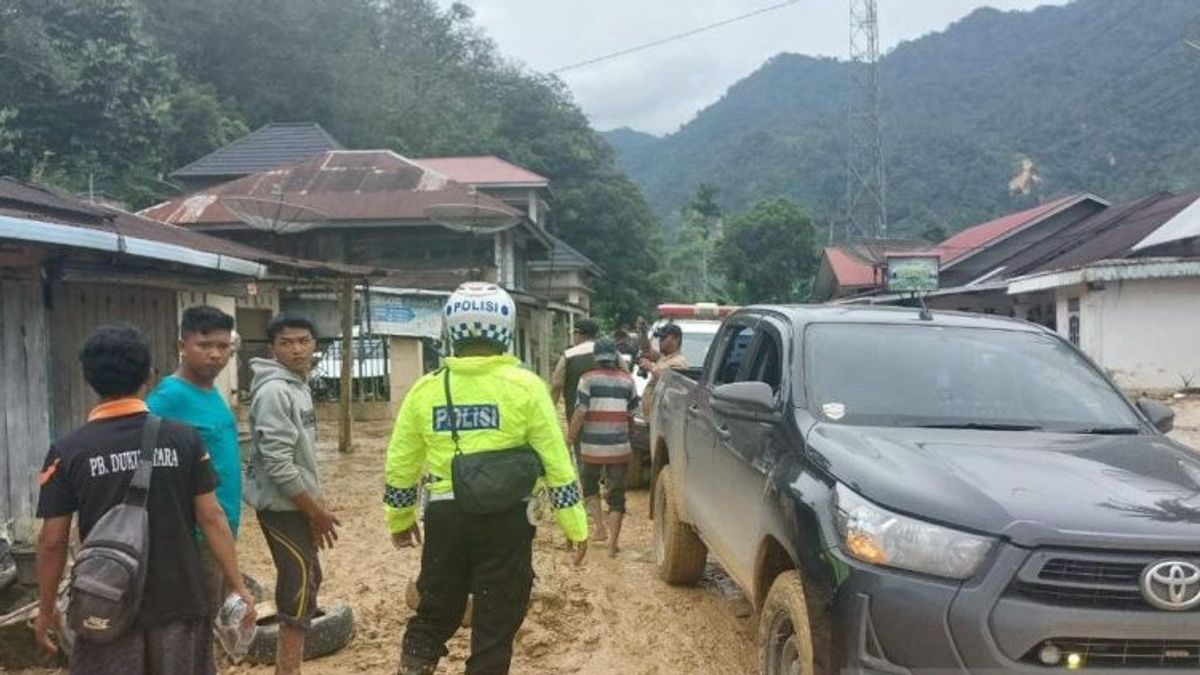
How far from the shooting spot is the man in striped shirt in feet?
23.4

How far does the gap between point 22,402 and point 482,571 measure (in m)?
4.71

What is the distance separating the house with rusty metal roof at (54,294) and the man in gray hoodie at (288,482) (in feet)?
7.78

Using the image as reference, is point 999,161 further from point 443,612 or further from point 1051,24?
point 443,612

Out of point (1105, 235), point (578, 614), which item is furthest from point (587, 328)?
point (1105, 235)

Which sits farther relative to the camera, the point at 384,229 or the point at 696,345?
the point at 384,229

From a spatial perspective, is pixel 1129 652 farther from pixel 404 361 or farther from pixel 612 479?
pixel 404 361

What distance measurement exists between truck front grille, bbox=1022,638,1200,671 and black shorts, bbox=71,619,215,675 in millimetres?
2596

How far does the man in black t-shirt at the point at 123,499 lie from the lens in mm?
2812

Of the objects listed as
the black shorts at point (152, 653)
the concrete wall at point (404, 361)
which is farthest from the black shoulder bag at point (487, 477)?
the concrete wall at point (404, 361)

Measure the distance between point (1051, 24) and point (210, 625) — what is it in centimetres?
9645

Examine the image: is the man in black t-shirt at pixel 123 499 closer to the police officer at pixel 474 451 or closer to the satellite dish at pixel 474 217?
the police officer at pixel 474 451

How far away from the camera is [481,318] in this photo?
11.6ft

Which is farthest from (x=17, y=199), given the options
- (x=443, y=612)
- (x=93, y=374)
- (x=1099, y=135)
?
(x=1099, y=135)

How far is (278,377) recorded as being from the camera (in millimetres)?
4121
